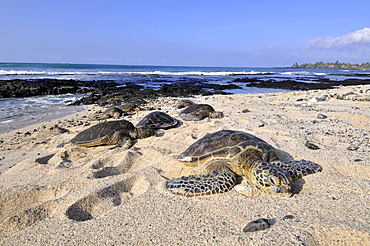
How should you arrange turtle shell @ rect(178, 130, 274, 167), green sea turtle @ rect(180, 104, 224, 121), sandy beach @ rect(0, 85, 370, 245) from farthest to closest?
green sea turtle @ rect(180, 104, 224, 121) < turtle shell @ rect(178, 130, 274, 167) < sandy beach @ rect(0, 85, 370, 245)

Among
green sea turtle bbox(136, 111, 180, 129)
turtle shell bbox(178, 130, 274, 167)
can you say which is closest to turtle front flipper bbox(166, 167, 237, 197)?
turtle shell bbox(178, 130, 274, 167)

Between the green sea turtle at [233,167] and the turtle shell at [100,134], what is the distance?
2.55 m

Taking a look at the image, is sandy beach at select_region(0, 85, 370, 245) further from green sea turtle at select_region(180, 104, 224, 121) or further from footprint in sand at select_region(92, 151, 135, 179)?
green sea turtle at select_region(180, 104, 224, 121)

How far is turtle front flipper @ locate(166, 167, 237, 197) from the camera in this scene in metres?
2.93

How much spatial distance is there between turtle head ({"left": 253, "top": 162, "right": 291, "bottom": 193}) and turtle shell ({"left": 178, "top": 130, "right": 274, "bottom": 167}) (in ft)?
1.74

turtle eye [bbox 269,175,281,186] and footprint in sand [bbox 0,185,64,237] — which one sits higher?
turtle eye [bbox 269,175,281,186]

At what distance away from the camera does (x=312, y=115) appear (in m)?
7.43

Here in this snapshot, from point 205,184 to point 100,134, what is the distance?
3.62m

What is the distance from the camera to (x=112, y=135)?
18.6ft

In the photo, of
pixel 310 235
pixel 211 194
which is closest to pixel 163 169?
pixel 211 194

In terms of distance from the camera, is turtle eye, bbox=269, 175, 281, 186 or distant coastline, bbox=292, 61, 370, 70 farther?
distant coastline, bbox=292, 61, 370, 70

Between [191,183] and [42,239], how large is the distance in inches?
69.0

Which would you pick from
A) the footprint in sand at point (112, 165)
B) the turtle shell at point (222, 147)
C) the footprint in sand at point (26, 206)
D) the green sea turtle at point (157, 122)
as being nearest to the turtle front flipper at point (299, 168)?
the turtle shell at point (222, 147)

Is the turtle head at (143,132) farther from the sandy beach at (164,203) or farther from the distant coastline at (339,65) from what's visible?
the distant coastline at (339,65)
